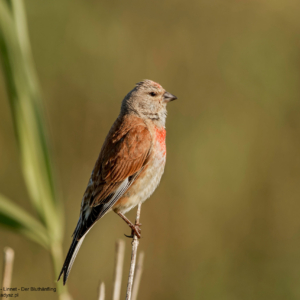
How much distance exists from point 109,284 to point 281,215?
72.9 inches

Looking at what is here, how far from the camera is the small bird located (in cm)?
240

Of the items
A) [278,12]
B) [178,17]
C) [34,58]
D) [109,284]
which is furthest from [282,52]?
[109,284]

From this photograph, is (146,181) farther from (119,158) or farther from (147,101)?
(147,101)

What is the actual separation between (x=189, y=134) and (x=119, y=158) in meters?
1.50

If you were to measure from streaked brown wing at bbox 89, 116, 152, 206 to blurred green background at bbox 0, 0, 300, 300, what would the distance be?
1211mm

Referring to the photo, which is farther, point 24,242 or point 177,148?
point 177,148

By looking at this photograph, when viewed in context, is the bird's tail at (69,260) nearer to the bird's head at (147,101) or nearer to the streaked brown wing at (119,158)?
the streaked brown wing at (119,158)


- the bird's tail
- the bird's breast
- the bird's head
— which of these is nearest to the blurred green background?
the bird's head

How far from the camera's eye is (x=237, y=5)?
4211 millimetres

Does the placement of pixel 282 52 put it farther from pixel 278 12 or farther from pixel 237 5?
pixel 237 5

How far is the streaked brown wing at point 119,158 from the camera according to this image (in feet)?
7.91

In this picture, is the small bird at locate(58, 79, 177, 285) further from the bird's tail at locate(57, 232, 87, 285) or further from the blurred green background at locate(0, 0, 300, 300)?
the blurred green background at locate(0, 0, 300, 300)

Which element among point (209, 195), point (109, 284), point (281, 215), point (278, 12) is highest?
point (278, 12)

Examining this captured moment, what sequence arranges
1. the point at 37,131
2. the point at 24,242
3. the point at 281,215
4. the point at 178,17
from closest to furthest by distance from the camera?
the point at 37,131
the point at 24,242
the point at 281,215
the point at 178,17
